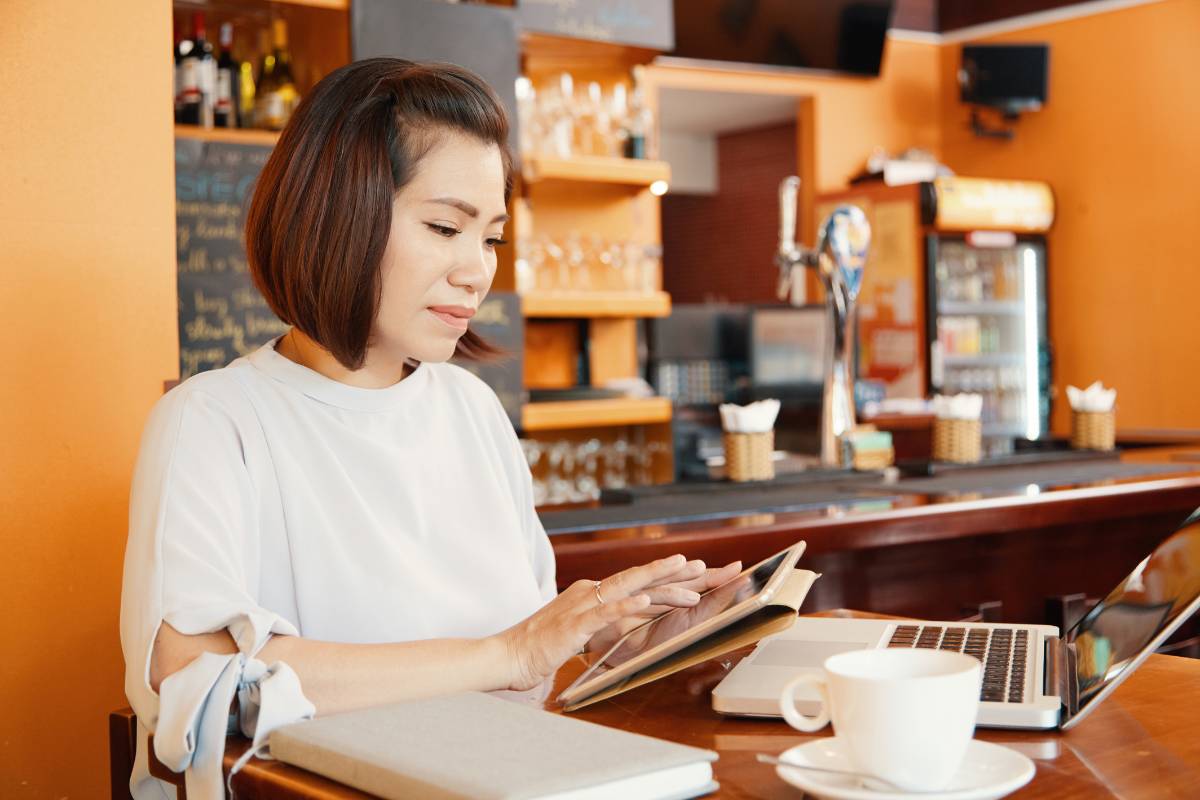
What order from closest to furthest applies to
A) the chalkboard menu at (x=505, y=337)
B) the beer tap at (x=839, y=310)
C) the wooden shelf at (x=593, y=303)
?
the beer tap at (x=839, y=310), the chalkboard menu at (x=505, y=337), the wooden shelf at (x=593, y=303)

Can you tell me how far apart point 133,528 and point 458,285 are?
44cm

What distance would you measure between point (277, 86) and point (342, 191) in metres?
2.68

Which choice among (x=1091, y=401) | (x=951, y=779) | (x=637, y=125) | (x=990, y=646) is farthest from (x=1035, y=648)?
(x=637, y=125)

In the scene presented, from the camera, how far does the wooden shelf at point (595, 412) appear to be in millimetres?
4672

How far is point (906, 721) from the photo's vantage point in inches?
33.1

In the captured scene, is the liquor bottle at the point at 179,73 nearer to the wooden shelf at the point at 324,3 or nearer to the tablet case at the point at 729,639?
the wooden shelf at the point at 324,3

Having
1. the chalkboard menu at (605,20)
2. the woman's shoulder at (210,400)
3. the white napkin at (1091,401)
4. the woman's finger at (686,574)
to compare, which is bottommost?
the woman's finger at (686,574)

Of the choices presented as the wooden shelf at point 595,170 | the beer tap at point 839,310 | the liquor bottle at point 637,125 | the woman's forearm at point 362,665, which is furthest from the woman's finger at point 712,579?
the liquor bottle at point 637,125

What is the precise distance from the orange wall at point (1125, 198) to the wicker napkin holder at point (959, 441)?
4466 millimetres

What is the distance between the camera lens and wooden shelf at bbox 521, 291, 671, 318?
16.0 feet

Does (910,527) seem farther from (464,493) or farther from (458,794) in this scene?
(458,794)

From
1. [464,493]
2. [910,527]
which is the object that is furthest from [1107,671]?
[910,527]

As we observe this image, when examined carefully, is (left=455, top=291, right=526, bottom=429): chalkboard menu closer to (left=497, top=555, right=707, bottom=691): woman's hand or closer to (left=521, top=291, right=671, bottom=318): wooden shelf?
(left=521, top=291, right=671, bottom=318): wooden shelf

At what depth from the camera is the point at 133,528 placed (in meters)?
1.30
